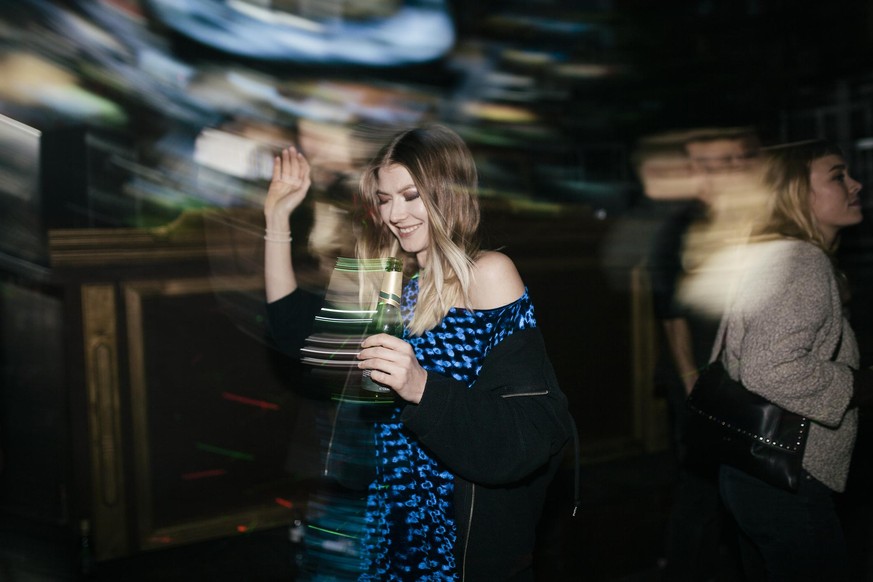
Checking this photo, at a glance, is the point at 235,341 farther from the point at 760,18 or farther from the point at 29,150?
the point at 760,18

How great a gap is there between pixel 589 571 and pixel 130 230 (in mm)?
2393

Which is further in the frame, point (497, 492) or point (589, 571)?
point (589, 571)

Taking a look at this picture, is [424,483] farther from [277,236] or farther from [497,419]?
[277,236]

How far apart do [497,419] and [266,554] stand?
217 centimetres

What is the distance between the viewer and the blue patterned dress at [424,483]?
139 cm

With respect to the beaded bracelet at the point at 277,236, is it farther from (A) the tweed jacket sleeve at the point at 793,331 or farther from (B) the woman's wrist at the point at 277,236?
(A) the tweed jacket sleeve at the point at 793,331

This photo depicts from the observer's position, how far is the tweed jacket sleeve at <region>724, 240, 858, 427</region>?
171 centimetres

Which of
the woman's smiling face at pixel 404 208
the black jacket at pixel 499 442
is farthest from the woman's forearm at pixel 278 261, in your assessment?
the black jacket at pixel 499 442

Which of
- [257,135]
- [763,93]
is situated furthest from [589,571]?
[763,93]

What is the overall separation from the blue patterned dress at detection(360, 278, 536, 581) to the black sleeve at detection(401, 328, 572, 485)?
66mm

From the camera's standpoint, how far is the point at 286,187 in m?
1.69

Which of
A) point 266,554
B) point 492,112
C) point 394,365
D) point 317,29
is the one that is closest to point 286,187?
point 394,365

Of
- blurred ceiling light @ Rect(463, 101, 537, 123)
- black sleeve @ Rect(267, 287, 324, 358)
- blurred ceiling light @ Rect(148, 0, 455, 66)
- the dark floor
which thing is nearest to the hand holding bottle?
black sleeve @ Rect(267, 287, 324, 358)

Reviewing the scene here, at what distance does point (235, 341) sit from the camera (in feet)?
10.0
